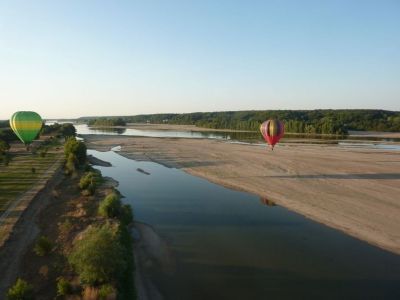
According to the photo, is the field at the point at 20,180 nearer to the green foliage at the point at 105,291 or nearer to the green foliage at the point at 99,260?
the green foliage at the point at 99,260

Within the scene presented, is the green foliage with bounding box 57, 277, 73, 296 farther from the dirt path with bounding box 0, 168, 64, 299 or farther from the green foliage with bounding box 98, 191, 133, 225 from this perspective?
the green foliage with bounding box 98, 191, 133, 225

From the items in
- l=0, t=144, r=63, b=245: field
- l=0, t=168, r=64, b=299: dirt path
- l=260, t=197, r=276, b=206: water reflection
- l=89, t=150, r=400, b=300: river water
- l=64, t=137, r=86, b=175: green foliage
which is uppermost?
l=64, t=137, r=86, b=175: green foliage

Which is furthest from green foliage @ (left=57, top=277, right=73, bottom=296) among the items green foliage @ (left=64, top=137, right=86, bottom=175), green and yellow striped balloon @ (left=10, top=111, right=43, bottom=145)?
green and yellow striped balloon @ (left=10, top=111, right=43, bottom=145)

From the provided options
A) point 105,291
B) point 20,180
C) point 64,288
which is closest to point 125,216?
point 64,288

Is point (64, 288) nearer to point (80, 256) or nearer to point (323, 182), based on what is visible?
point (80, 256)

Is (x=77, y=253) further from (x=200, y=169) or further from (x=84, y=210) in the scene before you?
(x=200, y=169)

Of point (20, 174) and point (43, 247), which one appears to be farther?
point (20, 174)
